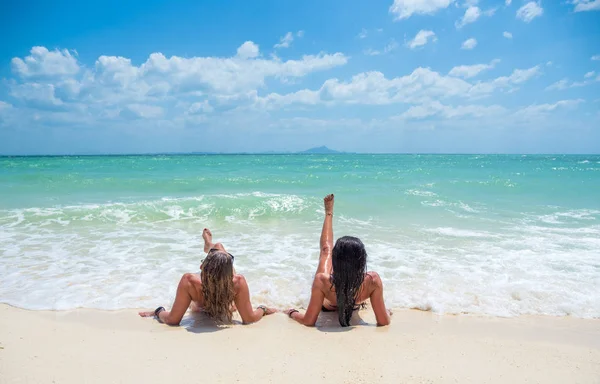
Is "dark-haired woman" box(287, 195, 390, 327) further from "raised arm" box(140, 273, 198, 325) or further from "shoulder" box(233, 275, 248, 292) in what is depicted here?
"raised arm" box(140, 273, 198, 325)

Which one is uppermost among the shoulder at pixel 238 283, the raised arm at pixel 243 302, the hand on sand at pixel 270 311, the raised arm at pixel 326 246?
the raised arm at pixel 326 246

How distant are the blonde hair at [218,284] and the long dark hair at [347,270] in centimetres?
106

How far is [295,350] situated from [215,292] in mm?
1048

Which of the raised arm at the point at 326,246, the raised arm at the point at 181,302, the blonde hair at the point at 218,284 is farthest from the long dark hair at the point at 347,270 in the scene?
the raised arm at the point at 181,302

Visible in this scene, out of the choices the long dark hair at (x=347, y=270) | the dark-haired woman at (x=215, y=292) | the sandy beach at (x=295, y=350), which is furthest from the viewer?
the dark-haired woman at (x=215, y=292)

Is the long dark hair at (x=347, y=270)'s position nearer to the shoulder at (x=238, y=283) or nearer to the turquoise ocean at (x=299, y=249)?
the shoulder at (x=238, y=283)

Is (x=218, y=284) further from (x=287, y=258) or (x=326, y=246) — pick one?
(x=287, y=258)

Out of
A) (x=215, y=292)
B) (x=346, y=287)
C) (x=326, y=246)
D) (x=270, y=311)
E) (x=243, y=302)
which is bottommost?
(x=270, y=311)

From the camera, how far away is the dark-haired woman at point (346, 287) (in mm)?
3613

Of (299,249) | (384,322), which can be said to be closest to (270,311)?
(384,322)

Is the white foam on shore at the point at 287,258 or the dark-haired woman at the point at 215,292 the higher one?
the dark-haired woman at the point at 215,292

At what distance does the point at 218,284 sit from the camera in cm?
377

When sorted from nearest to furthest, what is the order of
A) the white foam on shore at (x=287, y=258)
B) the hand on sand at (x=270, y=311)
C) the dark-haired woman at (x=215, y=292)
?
the dark-haired woman at (x=215, y=292)
the hand on sand at (x=270, y=311)
the white foam on shore at (x=287, y=258)

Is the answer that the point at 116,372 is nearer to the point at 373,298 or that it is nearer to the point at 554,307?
the point at 373,298
